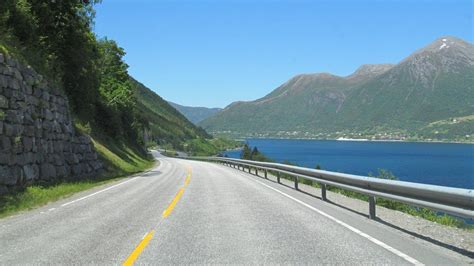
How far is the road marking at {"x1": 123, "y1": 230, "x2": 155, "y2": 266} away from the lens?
6.71 metres

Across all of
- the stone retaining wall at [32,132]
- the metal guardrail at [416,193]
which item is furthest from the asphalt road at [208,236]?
the stone retaining wall at [32,132]

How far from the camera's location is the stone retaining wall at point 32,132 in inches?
653

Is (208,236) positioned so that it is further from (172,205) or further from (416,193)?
(172,205)

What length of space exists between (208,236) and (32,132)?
43.5 ft

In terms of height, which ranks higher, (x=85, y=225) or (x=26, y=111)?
(x=26, y=111)

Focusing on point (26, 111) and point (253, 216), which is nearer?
point (253, 216)

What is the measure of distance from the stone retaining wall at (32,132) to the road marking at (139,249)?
924cm

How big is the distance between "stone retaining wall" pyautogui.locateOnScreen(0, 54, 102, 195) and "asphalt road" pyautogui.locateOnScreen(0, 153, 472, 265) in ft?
14.4

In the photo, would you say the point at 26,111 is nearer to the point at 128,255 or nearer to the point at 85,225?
the point at 85,225

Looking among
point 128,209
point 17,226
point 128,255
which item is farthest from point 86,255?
point 128,209

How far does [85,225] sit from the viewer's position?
32.8 feet

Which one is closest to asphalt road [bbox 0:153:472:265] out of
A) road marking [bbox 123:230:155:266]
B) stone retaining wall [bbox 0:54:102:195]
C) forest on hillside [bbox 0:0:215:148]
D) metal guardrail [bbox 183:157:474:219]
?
road marking [bbox 123:230:155:266]

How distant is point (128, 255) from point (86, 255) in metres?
0.68

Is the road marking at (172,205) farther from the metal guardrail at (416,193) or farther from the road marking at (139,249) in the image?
the metal guardrail at (416,193)
